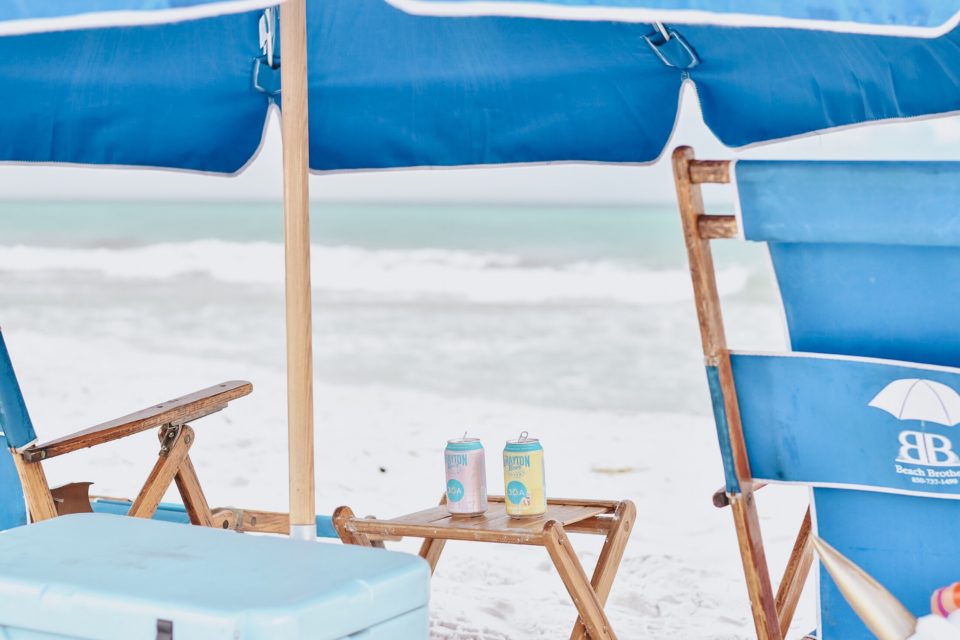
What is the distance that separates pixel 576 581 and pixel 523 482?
25 cm

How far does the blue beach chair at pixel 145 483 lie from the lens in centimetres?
253

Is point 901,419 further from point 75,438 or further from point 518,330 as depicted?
point 518,330

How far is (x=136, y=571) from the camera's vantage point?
159 centimetres

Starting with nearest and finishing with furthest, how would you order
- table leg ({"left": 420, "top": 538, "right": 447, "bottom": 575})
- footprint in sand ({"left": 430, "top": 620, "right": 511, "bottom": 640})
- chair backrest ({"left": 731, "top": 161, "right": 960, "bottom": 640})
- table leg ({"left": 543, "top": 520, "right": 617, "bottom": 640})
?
chair backrest ({"left": 731, "top": 161, "right": 960, "bottom": 640}) < table leg ({"left": 543, "top": 520, "right": 617, "bottom": 640}) < table leg ({"left": 420, "top": 538, "right": 447, "bottom": 575}) < footprint in sand ({"left": 430, "top": 620, "right": 511, "bottom": 640})

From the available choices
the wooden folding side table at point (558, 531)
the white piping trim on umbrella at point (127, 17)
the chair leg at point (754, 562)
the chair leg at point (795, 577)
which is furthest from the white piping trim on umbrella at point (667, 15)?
the chair leg at point (795, 577)

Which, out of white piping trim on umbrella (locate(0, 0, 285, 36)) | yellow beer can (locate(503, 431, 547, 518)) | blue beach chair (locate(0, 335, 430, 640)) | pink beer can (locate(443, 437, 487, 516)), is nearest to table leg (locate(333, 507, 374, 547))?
pink beer can (locate(443, 437, 487, 516))

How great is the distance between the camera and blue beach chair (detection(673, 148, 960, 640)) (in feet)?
6.13

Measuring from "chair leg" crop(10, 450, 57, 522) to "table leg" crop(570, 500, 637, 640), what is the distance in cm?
116

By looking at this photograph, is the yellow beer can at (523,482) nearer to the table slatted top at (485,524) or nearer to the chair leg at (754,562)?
the table slatted top at (485,524)

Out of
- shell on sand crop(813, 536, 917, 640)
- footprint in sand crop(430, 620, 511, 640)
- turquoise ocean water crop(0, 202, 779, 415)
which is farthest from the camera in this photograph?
turquoise ocean water crop(0, 202, 779, 415)

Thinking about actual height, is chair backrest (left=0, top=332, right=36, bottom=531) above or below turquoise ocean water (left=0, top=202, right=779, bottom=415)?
below

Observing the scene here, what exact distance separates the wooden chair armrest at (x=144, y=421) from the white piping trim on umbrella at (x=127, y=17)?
1352 millimetres

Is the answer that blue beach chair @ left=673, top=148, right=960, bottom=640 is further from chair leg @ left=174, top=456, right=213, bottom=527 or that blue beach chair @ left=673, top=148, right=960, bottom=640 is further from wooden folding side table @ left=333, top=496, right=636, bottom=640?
chair leg @ left=174, top=456, right=213, bottom=527

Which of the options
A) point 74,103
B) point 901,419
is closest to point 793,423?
point 901,419
